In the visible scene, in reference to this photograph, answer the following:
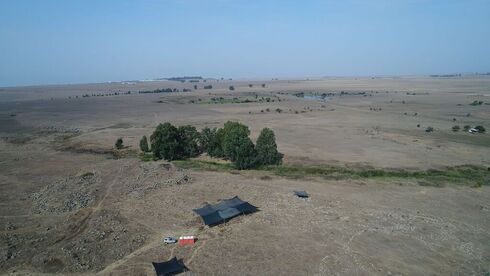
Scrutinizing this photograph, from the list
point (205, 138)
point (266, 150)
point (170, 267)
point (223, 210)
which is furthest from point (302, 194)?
point (205, 138)

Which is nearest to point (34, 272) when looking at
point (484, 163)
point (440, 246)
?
point (440, 246)

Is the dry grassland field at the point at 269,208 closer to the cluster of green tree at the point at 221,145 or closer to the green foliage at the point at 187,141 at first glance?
the cluster of green tree at the point at 221,145

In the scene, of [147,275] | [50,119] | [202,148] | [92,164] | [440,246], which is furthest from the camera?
[50,119]

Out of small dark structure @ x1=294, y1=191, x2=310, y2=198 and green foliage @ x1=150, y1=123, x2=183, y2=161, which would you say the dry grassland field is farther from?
green foliage @ x1=150, y1=123, x2=183, y2=161

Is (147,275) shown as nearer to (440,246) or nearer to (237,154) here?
(440,246)

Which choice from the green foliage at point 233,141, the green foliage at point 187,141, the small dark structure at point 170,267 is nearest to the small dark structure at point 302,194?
the green foliage at point 233,141

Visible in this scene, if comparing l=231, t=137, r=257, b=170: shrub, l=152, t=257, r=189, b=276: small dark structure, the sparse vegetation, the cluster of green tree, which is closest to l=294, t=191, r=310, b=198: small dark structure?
the sparse vegetation

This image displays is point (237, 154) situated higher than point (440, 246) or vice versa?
point (237, 154)
